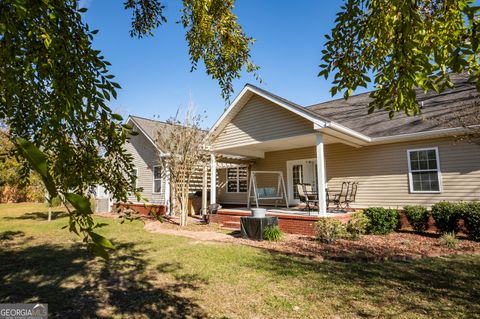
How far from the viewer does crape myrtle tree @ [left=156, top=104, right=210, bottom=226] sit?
12.3 m

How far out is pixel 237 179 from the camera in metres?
17.8

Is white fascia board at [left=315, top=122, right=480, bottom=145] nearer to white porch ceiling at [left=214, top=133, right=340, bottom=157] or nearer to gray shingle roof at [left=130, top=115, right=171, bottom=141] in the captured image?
white porch ceiling at [left=214, top=133, right=340, bottom=157]

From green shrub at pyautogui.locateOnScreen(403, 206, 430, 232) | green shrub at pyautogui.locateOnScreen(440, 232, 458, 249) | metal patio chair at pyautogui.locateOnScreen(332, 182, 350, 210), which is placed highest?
metal patio chair at pyautogui.locateOnScreen(332, 182, 350, 210)

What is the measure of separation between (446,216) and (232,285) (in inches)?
305

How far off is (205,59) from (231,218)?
8774mm

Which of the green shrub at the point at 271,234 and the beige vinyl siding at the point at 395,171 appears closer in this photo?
the green shrub at the point at 271,234

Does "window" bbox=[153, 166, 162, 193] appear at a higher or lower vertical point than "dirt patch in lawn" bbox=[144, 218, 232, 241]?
higher

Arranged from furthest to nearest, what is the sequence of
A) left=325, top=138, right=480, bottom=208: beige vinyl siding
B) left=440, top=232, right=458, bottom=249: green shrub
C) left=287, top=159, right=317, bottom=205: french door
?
left=287, top=159, right=317, bottom=205: french door < left=325, top=138, right=480, bottom=208: beige vinyl siding < left=440, top=232, right=458, bottom=249: green shrub

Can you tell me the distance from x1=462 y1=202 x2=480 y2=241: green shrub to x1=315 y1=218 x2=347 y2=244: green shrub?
3481 mm

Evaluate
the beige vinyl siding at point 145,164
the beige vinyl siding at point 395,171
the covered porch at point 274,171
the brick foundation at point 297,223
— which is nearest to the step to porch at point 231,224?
the brick foundation at point 297,223

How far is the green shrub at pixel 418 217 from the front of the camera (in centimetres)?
1000

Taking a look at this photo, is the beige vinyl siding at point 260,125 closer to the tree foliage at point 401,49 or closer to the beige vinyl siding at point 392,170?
the beige vinyl siding at point 392,170

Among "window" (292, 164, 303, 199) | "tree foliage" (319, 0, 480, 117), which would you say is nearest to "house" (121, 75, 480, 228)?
"window" (292, 164, 303, 199)

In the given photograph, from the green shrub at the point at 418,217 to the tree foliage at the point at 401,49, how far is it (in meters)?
8.56
